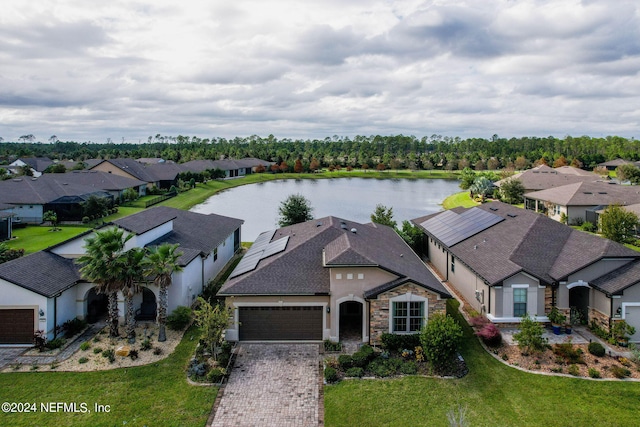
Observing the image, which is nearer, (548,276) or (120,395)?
(120,395)

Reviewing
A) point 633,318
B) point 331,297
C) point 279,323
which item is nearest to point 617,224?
point 633,318

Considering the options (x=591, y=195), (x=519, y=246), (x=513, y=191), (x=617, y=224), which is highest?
(x=513, y=191)

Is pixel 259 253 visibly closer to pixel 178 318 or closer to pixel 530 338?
pixel 178 318

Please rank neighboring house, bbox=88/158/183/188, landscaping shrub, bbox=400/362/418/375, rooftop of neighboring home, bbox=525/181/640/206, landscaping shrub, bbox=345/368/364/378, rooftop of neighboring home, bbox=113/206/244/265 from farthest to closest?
neighboring house, bbox=88/158/183/188
rooftop of neighboring home, bbox=525/181/640/206
rooftop of neighboring home, bbox=113/206/244/265
landscaping shrub, bbox=400/362/418/375
landscaping shrub, bbox=345/368/364/378

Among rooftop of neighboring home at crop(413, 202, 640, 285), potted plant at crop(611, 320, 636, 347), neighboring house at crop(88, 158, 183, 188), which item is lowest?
potted plant at crop(611, 320, 636, 347)

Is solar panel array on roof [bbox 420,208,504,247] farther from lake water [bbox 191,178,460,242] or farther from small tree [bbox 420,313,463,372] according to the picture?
lake water [bbox 191,178,460,242]

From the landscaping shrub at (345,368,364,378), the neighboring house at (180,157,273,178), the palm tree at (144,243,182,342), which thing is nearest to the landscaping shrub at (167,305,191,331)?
the palm tree at (144,243,182,342)
